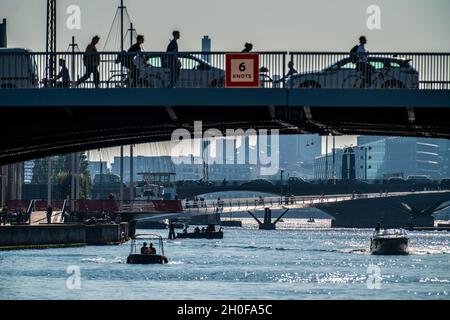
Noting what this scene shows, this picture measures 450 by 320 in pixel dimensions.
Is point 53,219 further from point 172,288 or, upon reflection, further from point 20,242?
point 172,288

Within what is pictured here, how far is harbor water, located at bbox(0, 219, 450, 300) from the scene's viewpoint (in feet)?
271

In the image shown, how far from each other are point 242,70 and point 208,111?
8.97 ft

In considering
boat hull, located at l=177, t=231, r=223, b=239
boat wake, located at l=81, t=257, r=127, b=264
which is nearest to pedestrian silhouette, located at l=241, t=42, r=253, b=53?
boat wake, located at l=81, t=257, r=127, b=264

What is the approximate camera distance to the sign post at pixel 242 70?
5719cm

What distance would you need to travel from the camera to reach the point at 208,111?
2360 inches

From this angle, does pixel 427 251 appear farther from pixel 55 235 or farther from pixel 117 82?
pixel 117 82

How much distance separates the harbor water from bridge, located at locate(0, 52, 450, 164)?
18.6m

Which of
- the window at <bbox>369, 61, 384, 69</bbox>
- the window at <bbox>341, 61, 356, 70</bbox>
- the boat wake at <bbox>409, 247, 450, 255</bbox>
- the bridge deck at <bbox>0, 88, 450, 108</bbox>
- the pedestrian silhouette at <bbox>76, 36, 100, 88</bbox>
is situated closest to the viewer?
the bridge deck at <bbox>0, 88, 450, 108</bbox>

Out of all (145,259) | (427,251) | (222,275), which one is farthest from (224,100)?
(427,251)

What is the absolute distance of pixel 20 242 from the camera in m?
120

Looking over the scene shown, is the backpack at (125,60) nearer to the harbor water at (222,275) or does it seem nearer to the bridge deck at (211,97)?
the bridge deck at (211,97)

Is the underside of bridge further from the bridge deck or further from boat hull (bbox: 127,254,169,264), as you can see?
boat hull (bbox: 127,254,169,264)
